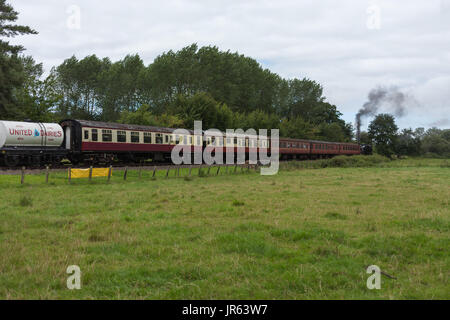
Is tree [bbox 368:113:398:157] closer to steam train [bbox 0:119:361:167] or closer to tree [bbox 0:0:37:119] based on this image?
steam train [bbox 0:119:361:167]

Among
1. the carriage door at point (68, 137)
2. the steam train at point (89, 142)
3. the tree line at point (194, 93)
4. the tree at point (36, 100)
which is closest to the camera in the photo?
the steam train at point (89, 142)

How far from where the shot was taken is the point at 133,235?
754 centimetres

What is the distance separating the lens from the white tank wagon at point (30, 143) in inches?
890

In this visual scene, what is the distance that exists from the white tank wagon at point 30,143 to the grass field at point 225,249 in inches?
493

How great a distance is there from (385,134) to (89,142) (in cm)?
6004

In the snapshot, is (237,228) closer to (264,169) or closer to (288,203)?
(288,203)

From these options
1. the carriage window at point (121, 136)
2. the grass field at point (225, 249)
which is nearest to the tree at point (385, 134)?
the carriage window at point (121, 136)

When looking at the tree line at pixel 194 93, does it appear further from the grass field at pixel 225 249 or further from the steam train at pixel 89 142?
the grass field at pixel 225 249

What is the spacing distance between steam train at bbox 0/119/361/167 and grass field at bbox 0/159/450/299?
42.5 ft

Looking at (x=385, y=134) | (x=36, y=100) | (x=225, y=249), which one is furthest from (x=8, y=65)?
(x=385, y=134)

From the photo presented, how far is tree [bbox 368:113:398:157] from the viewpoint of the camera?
69.2 metres

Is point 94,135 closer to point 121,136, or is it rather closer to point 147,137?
point 121,136
